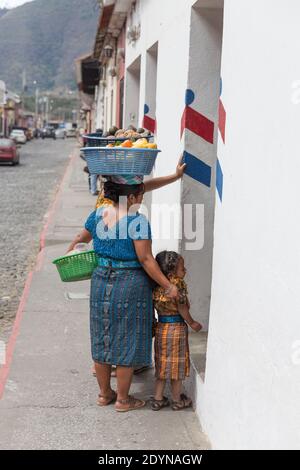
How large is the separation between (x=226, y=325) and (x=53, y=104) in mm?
168173

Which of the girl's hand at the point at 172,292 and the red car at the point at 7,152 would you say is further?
the red car at the point at 7,152

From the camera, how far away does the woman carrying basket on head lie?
13.4 ft

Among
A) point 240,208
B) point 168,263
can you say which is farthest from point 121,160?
point 240,208

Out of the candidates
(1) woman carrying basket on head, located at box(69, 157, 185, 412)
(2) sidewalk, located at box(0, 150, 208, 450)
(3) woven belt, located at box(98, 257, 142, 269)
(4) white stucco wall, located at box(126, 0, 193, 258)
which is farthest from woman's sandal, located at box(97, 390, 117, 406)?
(4) white stucco wall, located at box(126, 0, 193, 258)

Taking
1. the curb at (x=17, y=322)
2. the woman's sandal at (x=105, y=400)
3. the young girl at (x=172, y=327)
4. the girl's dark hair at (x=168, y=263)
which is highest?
the girl's dark hair at (x=168, y=263)

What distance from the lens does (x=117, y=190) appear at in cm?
410

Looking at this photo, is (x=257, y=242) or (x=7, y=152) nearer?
(x=257, y=242)

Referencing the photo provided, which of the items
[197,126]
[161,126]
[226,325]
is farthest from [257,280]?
[161,126]

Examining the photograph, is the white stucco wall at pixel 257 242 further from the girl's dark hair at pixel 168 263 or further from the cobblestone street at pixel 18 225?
the cobblestone street at pixel 18 225

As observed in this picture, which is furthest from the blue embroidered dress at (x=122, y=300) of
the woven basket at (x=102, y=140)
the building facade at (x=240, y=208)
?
the woven basket at (x=102, y=140)

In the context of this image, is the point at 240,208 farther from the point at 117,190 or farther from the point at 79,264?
the point at 79,264

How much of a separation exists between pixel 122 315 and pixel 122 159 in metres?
0.93

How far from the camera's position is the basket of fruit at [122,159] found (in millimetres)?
3939
